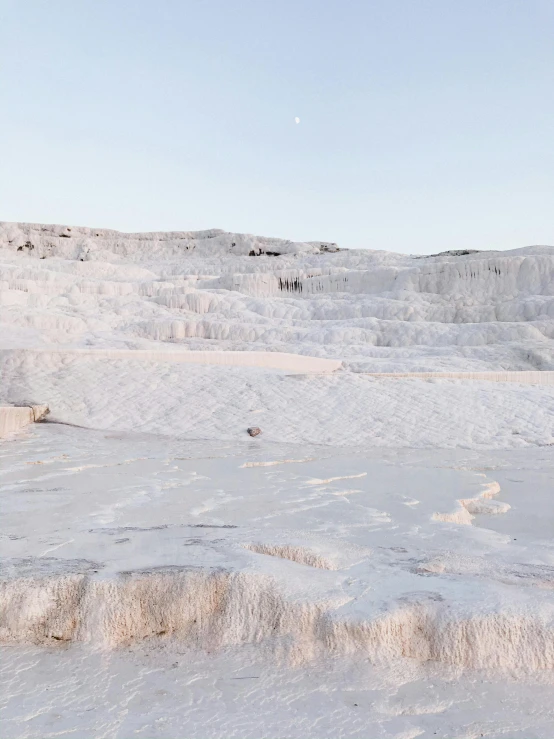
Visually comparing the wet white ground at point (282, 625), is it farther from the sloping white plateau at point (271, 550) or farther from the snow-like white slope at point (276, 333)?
the snow-like white slope at point (276, 333)

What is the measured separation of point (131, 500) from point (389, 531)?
1.74 metres

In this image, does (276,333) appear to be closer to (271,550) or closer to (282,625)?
(271,550)

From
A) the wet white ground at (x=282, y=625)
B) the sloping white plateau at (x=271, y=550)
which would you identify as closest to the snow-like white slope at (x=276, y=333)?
the sloping white plateau at (x=271, y=550)

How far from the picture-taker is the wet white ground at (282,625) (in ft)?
7.23

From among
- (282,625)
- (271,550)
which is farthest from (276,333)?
(282,625)

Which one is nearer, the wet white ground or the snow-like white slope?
the wet white ground

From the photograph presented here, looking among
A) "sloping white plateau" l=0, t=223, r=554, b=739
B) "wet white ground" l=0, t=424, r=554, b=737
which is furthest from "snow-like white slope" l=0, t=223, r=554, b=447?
"wet white ground" l=0, t=424, r=554, b=737

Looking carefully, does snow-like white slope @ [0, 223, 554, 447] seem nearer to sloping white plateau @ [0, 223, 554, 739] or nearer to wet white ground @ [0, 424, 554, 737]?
sloping white plateau @ [0, 223, 554, 739]

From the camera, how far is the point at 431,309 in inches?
963

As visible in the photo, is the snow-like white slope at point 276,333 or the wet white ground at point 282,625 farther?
the snow-like white slope at point 276,333

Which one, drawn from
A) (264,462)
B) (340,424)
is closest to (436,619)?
(264,462)

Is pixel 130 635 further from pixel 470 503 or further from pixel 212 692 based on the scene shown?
pixel 470 503

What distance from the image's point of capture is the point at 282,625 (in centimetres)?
268

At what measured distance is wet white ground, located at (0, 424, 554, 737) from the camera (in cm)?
221
